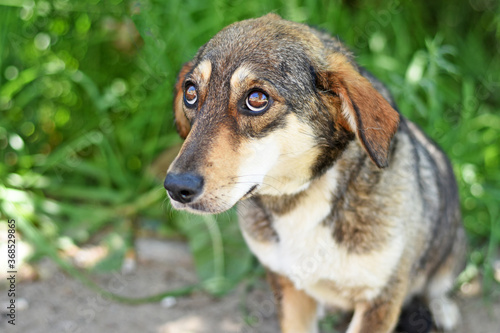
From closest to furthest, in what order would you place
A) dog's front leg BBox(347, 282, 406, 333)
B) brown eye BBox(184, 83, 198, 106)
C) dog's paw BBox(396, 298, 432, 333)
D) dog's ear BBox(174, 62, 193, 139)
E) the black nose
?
the black nose → brown eye BBox(184, 83, 198, 106) → dog's front leg BBox(347, 282, 406, 333) → dog's ear BBox(174, 62, 193, 139) → dog's paw BBox(396, 298, 432, 333)

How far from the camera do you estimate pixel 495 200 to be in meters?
3.97

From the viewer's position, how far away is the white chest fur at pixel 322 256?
2588 mm

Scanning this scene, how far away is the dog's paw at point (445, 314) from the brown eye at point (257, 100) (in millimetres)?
2012

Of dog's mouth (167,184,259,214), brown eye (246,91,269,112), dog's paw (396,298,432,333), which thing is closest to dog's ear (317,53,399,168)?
brown eye (246,91,269,112)

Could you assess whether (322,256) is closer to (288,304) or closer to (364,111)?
(288,304)

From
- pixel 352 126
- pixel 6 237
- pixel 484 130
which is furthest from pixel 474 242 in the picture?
pixel 6 237

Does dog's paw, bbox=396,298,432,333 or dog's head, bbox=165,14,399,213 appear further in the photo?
dog's paw, bbox=396,298,432,333

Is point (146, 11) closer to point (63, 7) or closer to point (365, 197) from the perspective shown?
point (63, 7)

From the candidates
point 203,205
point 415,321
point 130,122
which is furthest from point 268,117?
point 130,122

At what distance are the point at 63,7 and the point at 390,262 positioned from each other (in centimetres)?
314

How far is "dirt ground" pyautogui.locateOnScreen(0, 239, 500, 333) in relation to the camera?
3.38 meters

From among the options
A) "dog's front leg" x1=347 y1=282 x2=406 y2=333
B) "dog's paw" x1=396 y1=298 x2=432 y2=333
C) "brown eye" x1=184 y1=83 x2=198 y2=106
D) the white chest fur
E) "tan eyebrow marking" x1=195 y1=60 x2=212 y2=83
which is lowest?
"dog's paw" x1=396 y1=298 x2=432 y2=333

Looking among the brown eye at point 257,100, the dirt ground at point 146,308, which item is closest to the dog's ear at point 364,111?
the brown eye at point 257,100

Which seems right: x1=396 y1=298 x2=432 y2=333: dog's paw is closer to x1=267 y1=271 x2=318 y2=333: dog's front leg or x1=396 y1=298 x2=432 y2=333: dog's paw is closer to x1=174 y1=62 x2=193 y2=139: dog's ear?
x1=267 y1=271 x2=318 y2=333: dog's front leg
